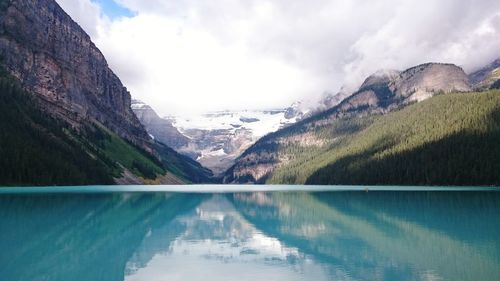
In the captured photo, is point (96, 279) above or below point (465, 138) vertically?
below

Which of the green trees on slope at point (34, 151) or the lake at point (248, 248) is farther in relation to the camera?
the green trees on slope at point (34, 151)

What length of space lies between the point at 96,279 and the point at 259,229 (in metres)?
25.6

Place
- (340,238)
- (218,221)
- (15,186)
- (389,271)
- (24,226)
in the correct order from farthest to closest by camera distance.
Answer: (15,186), (218,221), (24,226), (340,238), (389,271)

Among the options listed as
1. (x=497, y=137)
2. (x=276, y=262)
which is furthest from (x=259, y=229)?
(x=497, y=137)

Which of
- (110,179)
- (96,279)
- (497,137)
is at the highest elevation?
(497,137)

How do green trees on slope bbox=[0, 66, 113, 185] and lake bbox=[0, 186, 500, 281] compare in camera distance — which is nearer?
lake bbox=[0, 186, 500, 281]

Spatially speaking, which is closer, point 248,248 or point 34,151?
point 248,248

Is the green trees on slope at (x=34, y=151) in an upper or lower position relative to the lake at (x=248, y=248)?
upper

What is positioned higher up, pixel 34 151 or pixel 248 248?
pixel 34 151

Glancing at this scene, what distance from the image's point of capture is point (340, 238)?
129 feet

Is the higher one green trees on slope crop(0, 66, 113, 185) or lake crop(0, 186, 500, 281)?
green trees on slope crop(0, 66, 113, 185)

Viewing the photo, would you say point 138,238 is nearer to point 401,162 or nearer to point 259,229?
point 259,229

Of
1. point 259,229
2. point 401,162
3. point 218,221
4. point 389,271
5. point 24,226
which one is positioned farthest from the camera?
point 401,162

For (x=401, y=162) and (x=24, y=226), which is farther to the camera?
(x=401, y=162)
